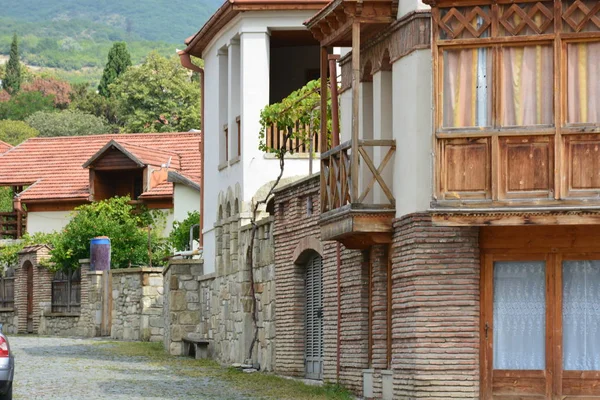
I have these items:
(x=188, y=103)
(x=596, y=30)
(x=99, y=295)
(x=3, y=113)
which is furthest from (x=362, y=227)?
(x=3, y=113)

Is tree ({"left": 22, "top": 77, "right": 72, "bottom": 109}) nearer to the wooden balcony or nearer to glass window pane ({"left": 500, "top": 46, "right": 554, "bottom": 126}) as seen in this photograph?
the wooden balcony

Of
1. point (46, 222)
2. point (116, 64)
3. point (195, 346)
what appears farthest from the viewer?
point (116, 64)

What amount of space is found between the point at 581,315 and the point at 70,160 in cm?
4155

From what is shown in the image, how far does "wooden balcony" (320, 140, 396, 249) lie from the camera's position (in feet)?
60.4

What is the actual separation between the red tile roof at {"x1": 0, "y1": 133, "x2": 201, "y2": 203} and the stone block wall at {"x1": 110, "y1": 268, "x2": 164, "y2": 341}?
30.7 feet

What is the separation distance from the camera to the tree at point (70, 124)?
318ft

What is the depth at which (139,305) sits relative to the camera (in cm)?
3956

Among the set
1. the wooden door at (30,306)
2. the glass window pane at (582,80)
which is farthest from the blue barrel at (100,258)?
the glass window pane at (582,80)

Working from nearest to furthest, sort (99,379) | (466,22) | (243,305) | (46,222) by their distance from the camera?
(466,22) < (99,379) < (243,305) < (46,222)

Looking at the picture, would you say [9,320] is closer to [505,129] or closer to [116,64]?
[505,129]

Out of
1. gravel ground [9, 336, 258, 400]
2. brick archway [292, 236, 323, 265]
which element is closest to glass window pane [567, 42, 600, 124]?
gravel ground [9, 336, 258, 400]

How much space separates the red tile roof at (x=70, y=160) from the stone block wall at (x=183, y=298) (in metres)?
15.7

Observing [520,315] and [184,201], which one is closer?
[520,315]

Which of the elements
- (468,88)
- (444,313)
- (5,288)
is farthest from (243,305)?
(5,288)
